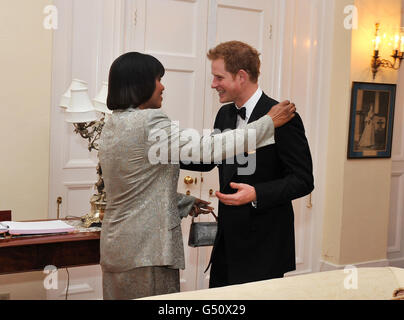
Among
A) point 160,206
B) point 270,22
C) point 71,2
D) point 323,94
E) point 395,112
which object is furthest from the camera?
point 395,112

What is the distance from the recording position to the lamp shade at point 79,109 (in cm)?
292

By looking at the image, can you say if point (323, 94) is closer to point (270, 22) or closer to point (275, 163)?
point (270, 22)

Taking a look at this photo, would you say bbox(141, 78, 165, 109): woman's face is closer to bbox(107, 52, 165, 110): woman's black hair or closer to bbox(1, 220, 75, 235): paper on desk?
bbox(107, 52, 165, 110): woman's black hair

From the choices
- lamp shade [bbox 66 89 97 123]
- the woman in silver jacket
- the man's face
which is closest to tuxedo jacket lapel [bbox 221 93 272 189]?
the man's face

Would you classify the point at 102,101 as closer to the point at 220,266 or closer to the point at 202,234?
the point at 202,234

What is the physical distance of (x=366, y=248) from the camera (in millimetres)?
5246

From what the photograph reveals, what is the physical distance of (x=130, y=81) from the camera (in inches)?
86.2

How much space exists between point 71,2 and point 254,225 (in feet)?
7.44

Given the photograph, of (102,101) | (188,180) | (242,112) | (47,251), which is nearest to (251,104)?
(242,112)

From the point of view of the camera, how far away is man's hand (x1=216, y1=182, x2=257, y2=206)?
7.44 feet

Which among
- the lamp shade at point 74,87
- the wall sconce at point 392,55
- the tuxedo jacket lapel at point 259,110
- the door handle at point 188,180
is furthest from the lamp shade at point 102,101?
the wall sconce at point 392,55

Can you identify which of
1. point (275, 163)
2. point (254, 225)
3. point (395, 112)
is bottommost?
point (254, 225)
